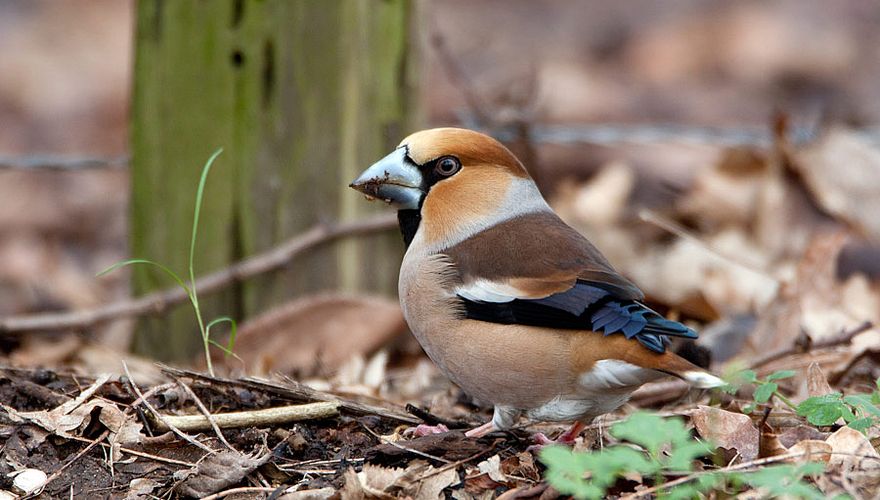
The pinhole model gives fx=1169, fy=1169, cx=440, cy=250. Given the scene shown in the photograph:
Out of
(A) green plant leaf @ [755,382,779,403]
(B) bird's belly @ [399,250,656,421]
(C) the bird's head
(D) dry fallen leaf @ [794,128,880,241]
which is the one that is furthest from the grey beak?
(D) dry fallen leaf @ [794,128,880,241]

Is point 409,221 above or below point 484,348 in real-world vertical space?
above

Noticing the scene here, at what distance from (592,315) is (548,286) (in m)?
0.20

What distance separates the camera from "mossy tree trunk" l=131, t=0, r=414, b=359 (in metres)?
5.62

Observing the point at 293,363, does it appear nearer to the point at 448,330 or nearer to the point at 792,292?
the point at 448,330

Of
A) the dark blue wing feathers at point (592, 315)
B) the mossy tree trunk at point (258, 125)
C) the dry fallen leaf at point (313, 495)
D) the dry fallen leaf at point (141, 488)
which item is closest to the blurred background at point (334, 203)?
the mossy tree trunk at point (258, 125)

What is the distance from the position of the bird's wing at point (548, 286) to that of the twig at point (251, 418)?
0.62 meters

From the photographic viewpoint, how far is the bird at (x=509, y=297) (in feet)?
11.9

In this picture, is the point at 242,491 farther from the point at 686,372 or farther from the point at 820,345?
the point at 820,345

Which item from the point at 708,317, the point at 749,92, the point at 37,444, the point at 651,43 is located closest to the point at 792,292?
the point at 708,317

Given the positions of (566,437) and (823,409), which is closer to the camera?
(823,409)

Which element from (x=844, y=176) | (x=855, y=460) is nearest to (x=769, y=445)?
(x=855, y=460)

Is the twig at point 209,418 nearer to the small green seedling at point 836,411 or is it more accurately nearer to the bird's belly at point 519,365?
the bird's belly at point 519,365

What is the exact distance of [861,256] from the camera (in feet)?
22.7

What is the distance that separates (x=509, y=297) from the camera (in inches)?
149
